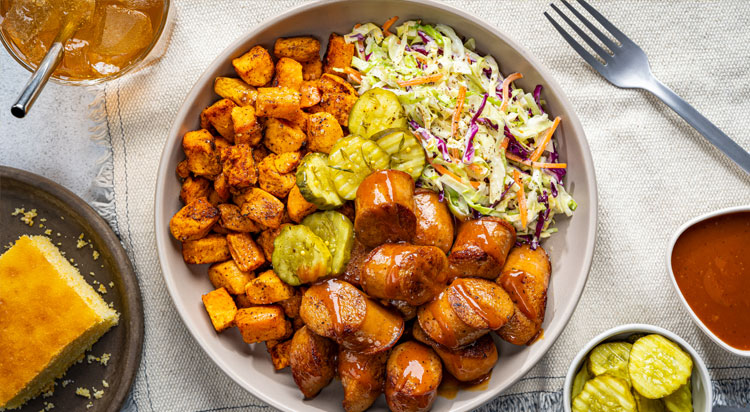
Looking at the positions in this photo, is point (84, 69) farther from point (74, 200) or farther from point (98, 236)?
point (98, 236)

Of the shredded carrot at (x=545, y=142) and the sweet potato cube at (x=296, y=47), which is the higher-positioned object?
the sweet potato cube at (x=296, y=47)

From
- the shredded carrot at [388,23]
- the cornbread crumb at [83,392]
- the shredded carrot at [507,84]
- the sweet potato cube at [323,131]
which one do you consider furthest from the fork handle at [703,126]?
the cornbread crumb at [83,392]

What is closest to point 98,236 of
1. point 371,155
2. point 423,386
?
point 371,155

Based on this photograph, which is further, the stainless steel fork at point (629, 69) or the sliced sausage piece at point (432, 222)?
the stainless steel fork at point (629, 69)

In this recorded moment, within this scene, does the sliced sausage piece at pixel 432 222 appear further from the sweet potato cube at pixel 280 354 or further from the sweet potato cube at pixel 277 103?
the sweet potato cube at pixel 280 354

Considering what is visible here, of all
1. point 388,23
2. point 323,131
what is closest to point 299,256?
point 323,131

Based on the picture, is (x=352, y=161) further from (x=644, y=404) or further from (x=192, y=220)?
(x=644, y=404)

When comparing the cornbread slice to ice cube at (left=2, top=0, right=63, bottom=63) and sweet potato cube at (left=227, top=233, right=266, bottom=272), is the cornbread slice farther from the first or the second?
ice cube at (left=2, top=0, right=63, bottom=63)

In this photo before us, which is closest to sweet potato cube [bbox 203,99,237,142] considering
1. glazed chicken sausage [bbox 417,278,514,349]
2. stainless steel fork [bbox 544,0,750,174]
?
glazed chicken sausage [bbox 417,278,514,349]
